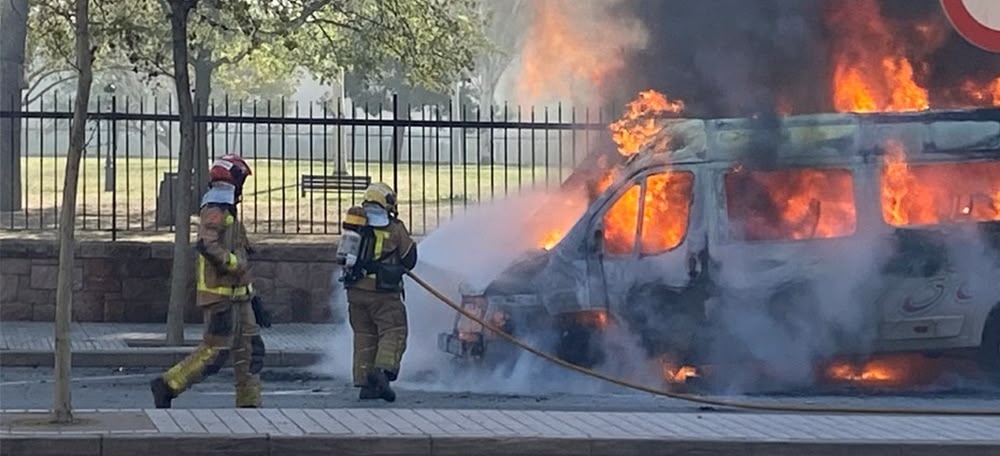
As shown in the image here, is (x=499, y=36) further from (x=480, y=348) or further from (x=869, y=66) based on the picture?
(x=480, y=348)

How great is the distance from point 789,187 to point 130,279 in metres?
6.87

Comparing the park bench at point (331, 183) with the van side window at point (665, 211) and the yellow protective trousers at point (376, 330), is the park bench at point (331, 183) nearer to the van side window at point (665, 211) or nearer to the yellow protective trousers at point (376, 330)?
the van side window at point (665, 211)

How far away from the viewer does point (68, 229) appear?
800 centimetres

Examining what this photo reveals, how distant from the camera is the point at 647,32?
43.9 feet

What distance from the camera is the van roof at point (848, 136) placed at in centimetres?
1134

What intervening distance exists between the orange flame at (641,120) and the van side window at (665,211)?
2.35 feet

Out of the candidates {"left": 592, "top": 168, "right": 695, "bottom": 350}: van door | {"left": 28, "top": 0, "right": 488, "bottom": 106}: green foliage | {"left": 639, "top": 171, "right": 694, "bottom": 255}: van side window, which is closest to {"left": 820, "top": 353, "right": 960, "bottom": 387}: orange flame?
{"left": 592, "top": 168, "right": 695, "bottom": 350}: van door

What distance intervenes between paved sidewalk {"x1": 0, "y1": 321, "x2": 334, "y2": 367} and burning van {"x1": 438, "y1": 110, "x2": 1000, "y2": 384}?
2.85m

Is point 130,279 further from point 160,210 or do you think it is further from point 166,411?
point 166,411

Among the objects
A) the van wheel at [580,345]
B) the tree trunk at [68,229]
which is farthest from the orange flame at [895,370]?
the tree trunk at [68,229]

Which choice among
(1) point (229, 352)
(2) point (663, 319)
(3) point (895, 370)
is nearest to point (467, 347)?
(2) point (663, 319)

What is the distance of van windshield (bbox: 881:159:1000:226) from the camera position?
11.3 meters

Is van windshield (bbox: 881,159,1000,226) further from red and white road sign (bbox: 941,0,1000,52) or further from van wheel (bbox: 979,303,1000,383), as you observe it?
red and white road sign (bbox: 941,0,1000,52)

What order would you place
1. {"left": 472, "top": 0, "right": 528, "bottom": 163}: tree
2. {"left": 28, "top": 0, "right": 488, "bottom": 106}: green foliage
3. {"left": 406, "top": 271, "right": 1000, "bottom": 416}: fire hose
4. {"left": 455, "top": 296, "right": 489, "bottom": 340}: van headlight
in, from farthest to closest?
{"left": 472, "top": 0, "right": 528, "bottom": 163}: tree, {"left": 28, "top": 0, "right": 488, "bottom": 106}: green foliage, {"left": 455, "top": 296, "right": 489, "bottom": 340}: van headlight, {"left": 406, "top": 271, "right": 1000, "bottom": 416}: fire hose
